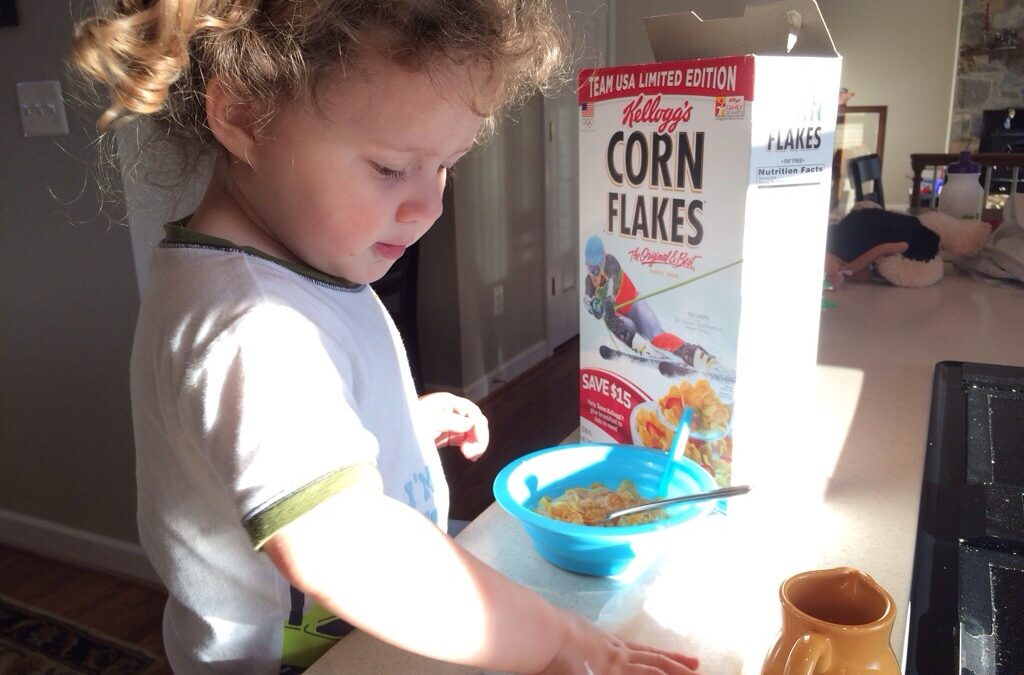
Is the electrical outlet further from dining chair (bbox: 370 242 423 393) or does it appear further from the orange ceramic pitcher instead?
the orange ceramic pitcher

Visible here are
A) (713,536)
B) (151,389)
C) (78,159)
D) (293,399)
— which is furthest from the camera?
(78,159)

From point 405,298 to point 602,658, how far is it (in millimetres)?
2016

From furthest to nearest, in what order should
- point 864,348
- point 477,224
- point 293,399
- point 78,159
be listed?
1. point 477,224
2. point 78,159
3. point 864,348
4. point 293,399

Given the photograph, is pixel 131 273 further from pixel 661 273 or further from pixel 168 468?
pixel 661 273

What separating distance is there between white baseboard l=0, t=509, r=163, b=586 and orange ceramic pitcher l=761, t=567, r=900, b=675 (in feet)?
6.21

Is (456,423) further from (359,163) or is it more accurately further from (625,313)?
(359,163)

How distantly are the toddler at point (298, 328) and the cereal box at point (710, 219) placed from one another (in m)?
0.15

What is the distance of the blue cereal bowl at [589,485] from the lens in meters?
0.63

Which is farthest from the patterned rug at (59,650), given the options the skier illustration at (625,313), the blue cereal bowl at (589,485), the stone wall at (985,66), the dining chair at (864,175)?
the stone wall at (985,66)

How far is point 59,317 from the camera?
1861 mm

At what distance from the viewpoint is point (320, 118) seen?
57 cm

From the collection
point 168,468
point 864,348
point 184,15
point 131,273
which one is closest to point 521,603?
point 168,468

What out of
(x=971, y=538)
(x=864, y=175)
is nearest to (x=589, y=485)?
(x=971, y=538)

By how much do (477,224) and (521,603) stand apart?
2.73 m
